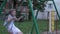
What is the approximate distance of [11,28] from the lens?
6965 mm

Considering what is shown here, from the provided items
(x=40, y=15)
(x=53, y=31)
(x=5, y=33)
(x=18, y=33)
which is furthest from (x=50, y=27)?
(x=40, y=15)

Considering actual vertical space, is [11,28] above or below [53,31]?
above

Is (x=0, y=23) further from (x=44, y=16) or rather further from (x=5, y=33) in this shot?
(x=44, y=16)

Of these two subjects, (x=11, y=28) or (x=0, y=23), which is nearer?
(x=11, y=28)

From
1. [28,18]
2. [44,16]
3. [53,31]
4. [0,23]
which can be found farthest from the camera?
[44,16]

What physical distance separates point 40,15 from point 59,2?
1737mm

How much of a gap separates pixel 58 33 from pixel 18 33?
5104 mm

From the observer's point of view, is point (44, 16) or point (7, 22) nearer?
point (7, 22)

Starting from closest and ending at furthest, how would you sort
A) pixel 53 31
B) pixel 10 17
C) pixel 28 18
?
pixel 10 17, pixel 53 31, pixel 28 18

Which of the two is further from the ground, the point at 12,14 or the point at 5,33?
the point at 12,14

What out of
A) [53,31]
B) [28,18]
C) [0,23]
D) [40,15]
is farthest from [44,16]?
[53,31]

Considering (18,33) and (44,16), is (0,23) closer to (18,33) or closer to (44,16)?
(44,16)

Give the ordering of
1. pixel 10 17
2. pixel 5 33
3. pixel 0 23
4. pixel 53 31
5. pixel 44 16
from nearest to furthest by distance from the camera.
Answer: pixel 10 17
pixel 5 33
pixel 53 31
pixel 0 23
pixel 44 16

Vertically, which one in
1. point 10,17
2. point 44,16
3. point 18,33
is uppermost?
point 10,17
